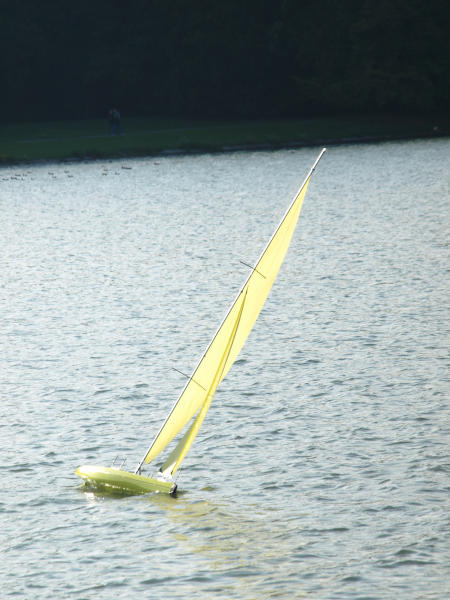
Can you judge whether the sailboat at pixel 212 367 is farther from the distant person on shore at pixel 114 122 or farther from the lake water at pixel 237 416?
the distant person on shore at pixel 114 122

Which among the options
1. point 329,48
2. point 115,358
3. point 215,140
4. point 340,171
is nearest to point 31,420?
point 115,358

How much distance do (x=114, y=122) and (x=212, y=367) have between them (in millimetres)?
88335

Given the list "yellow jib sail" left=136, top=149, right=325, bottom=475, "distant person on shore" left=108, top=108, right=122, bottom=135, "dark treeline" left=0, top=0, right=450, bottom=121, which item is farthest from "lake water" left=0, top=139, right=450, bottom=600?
"dark treeline" left=0, top=0, right=450, bottom=121

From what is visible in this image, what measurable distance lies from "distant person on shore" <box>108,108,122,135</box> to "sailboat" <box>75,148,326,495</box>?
85161 mm

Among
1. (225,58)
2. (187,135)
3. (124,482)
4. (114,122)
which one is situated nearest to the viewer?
(124,482)

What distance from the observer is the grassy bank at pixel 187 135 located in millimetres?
93688

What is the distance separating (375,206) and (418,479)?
4039 centimetres

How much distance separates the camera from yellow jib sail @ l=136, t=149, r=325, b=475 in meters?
17.0

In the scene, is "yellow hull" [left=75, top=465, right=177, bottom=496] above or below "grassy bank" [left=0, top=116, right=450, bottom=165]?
below

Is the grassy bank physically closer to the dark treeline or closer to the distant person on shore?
the distant person on shore

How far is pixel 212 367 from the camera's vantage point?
17391 millimetres

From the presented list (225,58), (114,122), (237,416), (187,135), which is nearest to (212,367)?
(237,416)

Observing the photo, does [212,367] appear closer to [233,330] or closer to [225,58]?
[233,330]

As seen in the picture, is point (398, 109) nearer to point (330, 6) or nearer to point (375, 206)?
point (330, 6)
